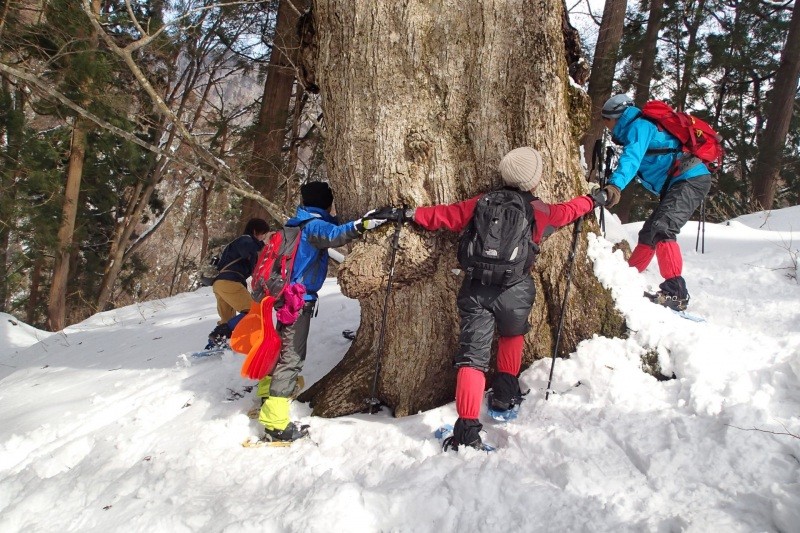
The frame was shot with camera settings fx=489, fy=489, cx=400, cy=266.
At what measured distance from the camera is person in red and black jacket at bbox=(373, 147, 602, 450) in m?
2.73

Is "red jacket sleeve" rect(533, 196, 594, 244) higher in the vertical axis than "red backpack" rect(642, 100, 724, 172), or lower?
lower

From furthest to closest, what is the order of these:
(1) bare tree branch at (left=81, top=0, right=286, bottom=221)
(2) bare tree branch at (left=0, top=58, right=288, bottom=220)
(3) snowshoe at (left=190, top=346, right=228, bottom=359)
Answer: (3) snowshoe at (left=190, top=346, right=228, bottom=359) → (2) bare tree branch at (left=0, top=58, right=288, bottom=220) → (1) bare tree branch at (left=81, top=0, right=286, bottom=221)

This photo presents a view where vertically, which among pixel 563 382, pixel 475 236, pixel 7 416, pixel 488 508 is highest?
pixel 475 236

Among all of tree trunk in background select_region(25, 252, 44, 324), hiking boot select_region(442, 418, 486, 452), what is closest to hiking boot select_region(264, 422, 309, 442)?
hiking boot select_region(442, 418, 486, 452)

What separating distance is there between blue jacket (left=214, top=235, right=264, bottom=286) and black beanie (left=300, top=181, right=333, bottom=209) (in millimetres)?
1870

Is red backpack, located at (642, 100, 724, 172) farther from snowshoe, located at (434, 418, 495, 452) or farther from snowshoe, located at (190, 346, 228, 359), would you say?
snowshoe, located at (190, 346, 228, 359)

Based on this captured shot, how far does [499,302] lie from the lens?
2.83 metres

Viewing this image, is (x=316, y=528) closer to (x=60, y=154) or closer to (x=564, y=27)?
(x=564, y=27)

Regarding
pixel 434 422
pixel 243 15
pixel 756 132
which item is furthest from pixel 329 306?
pixel 756 132

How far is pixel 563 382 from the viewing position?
9.73 feet

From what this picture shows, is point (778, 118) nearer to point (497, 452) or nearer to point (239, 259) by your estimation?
point (239, 259)

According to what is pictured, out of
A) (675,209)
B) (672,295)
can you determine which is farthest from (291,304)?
(675,209)

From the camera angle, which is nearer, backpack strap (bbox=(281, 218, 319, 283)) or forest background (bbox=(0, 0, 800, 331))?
backpack strap (bbox=(281, 218, 319, 283))

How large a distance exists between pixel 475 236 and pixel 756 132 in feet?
47.7
